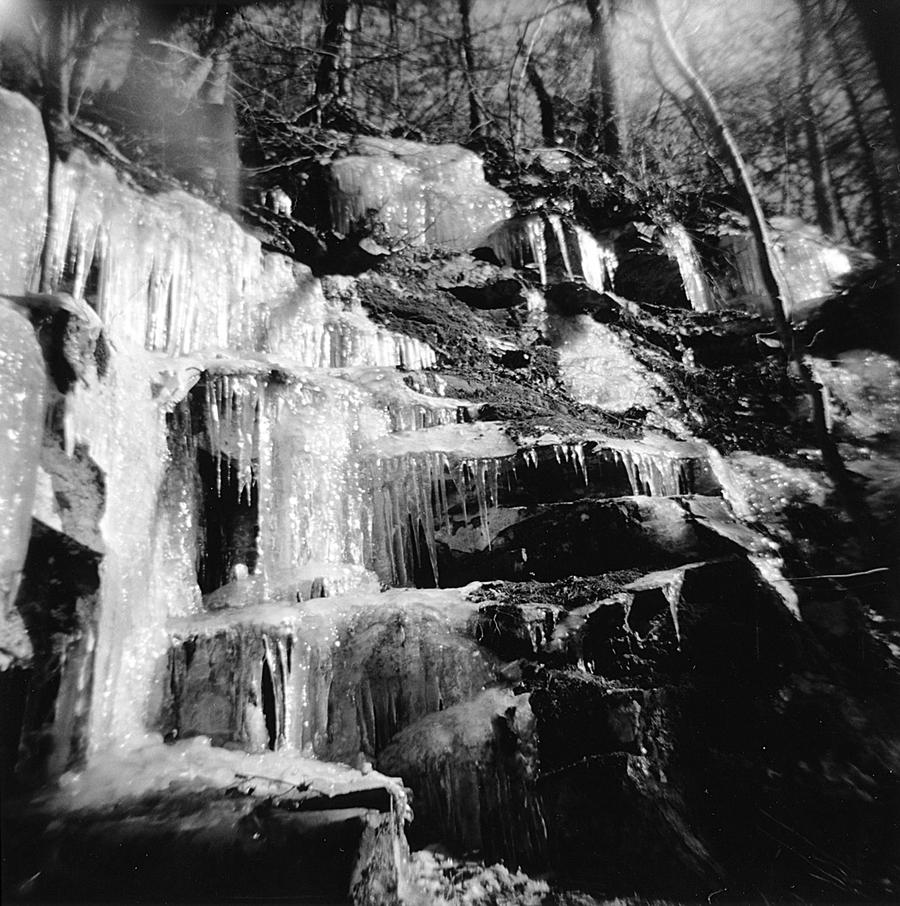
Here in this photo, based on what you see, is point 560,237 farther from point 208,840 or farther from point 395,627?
point 208,840

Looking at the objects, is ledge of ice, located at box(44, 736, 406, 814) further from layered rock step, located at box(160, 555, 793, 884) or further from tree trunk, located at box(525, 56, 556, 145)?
tree trunk, located at box(525, 56, 556, 145)

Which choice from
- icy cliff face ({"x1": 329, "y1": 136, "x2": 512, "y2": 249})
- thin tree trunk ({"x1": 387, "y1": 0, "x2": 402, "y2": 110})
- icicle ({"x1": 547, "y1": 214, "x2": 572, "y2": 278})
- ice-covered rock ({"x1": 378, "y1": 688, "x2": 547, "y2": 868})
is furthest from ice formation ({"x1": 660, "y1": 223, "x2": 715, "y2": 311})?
ice-covered rock ({"x1": 378, "y1": 688, "x2": 547, "y2": 868})

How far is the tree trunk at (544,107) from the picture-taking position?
1148 centimetres

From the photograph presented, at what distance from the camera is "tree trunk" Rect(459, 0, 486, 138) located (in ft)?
33.4

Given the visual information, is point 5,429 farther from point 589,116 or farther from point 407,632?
point 589,116

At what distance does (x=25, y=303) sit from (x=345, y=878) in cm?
294

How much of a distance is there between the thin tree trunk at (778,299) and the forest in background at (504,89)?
0.43 m

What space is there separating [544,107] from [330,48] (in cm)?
459

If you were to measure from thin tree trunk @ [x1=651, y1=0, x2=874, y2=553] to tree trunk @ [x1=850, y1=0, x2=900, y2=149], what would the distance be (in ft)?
4.69

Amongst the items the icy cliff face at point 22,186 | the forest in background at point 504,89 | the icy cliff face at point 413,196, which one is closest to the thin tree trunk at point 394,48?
the forest in background at point 504,89

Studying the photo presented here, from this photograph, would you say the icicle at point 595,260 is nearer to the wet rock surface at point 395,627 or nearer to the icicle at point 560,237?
the icicle at point 560,237

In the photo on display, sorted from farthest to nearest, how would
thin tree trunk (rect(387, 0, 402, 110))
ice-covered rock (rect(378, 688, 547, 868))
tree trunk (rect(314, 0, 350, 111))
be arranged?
thin tree trunk (rect(387, 0, 402, 110)), tree trunk (rect(314, 0, 350, 111)), ice-covered rock (rect(378, 688, 547, 868))

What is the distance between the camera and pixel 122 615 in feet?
9.88

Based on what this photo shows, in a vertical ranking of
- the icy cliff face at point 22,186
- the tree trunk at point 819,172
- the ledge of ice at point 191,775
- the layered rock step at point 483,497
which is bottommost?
the ledge of ice at point 191,775
